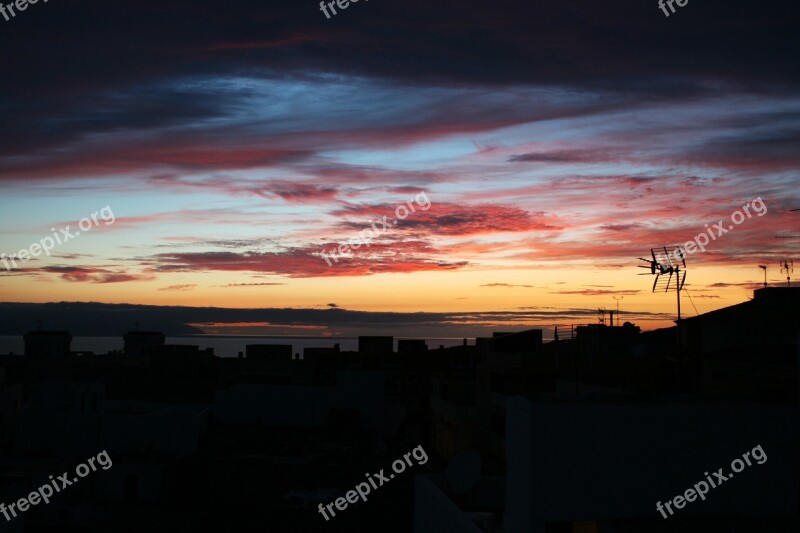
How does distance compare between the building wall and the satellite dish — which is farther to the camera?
the satellite dish

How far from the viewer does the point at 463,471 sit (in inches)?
472

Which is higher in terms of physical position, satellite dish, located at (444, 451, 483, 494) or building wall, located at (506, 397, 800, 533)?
building wall, located at (506, 397, 800, 533)

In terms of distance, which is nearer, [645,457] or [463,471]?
[645,457]

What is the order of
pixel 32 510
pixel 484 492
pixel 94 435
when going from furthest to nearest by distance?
pixel 94 435 → pixel 32 510 → pixel 484 492

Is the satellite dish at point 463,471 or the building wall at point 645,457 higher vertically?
the building wall at point 645,457

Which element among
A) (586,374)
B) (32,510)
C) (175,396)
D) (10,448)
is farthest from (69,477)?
(175,396)

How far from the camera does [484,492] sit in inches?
515

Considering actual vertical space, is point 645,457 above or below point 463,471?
above

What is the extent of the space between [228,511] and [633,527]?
2066 centimetres

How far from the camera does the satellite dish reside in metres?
11.8

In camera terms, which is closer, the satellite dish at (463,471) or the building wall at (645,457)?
the building wall at (645,457)

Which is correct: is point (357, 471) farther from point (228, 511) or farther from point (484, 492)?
point (484, 492)

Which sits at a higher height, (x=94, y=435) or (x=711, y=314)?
(x=711, y=314)

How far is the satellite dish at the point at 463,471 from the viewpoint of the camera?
11.8 metres
